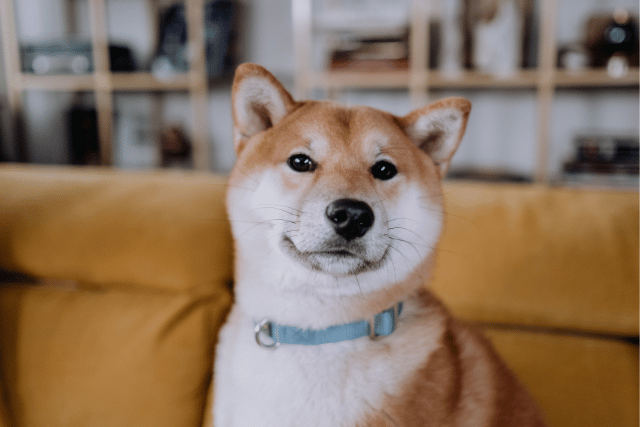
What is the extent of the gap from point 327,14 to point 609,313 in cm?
230

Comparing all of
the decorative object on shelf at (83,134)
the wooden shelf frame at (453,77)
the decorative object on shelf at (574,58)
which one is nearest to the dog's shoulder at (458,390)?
the wooden shelf frame at (453,77)

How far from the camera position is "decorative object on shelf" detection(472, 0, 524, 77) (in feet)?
7.85

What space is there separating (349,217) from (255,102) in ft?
1.14

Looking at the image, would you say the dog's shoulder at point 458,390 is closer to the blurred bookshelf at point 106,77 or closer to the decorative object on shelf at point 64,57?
the blurred bookshelf at point 106,77

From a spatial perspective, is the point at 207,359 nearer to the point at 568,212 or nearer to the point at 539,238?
the point at 539,238

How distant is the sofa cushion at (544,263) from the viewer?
1035mm

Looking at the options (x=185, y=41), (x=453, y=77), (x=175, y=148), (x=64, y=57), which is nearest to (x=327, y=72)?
(x=453, y=77)

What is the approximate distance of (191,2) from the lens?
2.64 metres

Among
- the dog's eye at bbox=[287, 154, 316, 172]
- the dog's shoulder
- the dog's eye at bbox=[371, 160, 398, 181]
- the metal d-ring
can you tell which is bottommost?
the dog's shoulder

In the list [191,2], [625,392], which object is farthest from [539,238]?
[191,2]

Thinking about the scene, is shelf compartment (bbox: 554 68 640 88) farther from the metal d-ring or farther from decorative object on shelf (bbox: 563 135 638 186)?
the metal d-ring

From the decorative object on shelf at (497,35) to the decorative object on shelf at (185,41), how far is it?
154 centimetres

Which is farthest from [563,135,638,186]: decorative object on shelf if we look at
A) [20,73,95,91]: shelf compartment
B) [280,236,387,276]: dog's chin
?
[20,73,95,91]: shelf compartment

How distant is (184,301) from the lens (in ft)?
3.47
